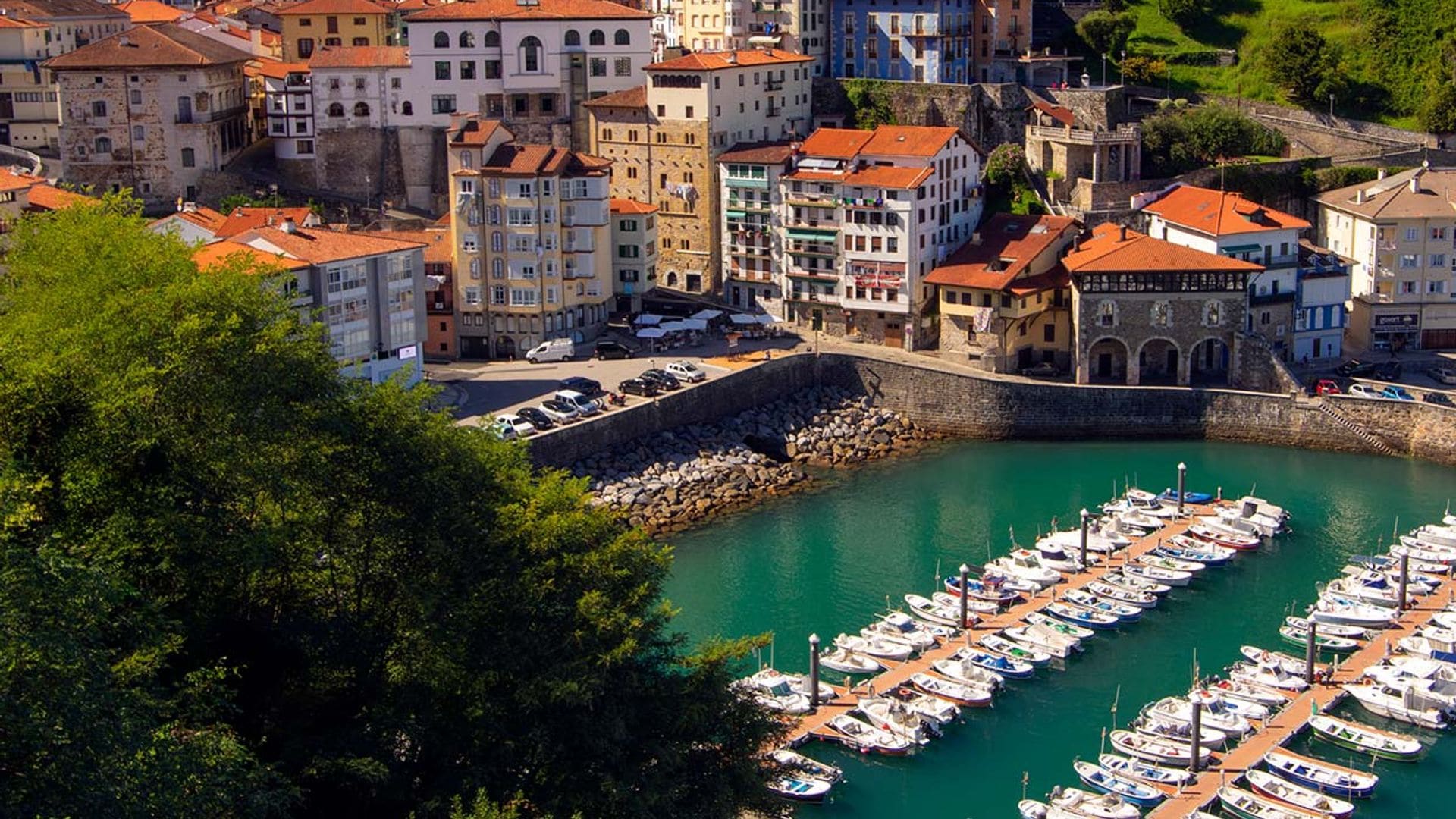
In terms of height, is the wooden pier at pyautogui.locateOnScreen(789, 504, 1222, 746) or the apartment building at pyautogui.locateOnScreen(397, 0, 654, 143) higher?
the apartment building at pyautogui.locateOnScreen(397, 0, 654, 143)

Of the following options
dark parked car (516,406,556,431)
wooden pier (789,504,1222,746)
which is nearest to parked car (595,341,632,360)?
dark parked car (516,406,556,431)

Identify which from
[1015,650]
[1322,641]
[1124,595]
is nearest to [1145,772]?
[1015,650]

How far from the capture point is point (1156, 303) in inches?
2233

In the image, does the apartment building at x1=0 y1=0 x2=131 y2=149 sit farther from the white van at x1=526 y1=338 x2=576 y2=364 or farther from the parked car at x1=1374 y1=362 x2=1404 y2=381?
the parked car at x1=1374 y1=362 x2=1404 y2=381

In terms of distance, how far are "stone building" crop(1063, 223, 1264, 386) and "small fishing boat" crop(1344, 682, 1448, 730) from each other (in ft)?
64.2

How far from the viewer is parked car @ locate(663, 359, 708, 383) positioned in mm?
55812

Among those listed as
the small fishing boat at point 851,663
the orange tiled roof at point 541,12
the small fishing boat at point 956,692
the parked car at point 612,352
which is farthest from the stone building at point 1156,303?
the small fishing boat at point 956,692

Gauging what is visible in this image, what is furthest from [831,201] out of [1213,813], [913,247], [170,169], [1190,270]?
[1213,813]

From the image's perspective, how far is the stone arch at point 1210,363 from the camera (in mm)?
57312

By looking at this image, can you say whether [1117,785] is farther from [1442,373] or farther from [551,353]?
[1442,373]

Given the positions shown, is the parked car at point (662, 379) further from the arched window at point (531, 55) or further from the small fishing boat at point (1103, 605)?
the small fishing boat at point (1103, 605)

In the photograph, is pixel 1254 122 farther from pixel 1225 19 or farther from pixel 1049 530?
pixel 1049 530

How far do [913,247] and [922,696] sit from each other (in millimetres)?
23696

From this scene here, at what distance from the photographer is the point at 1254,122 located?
221 ft
